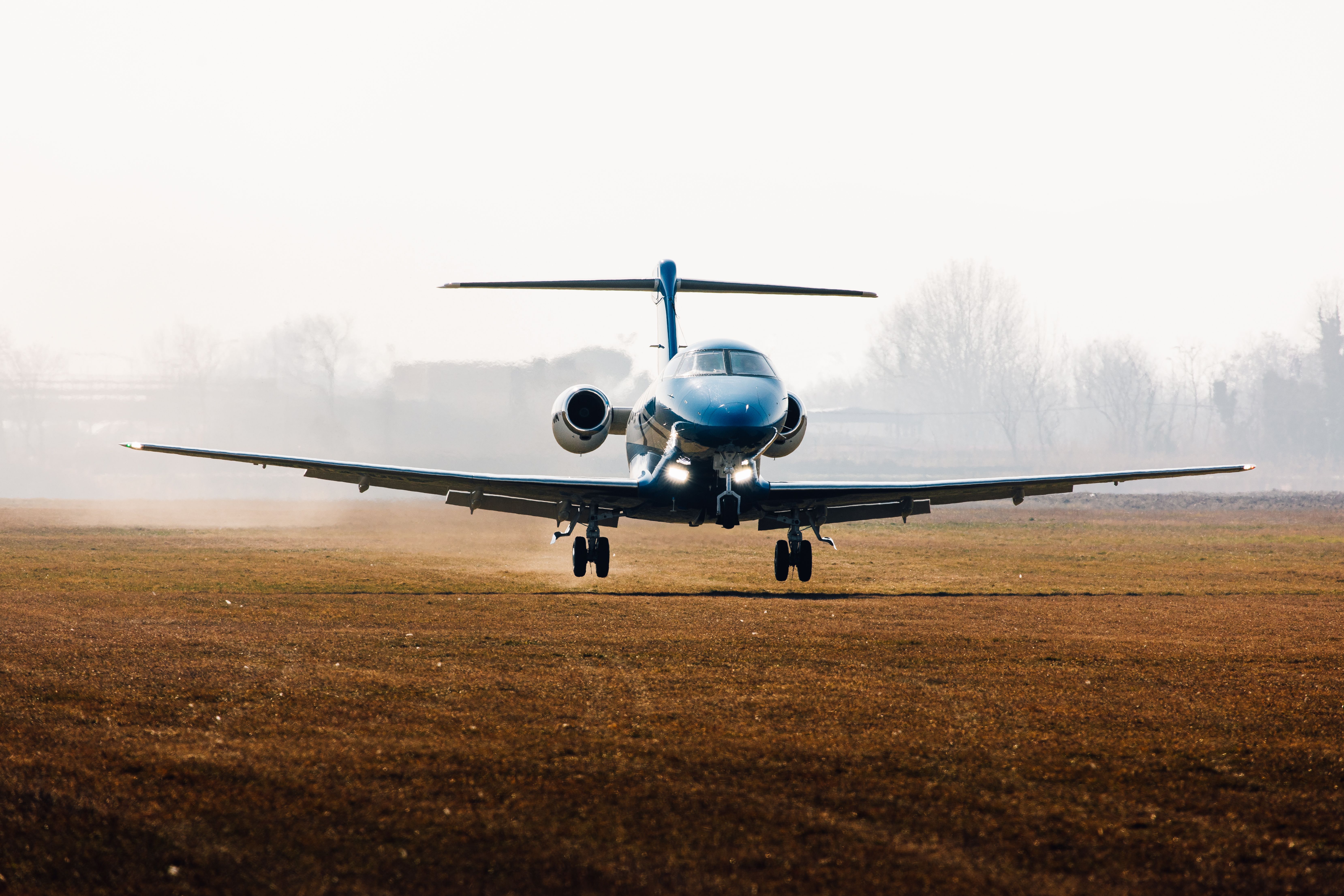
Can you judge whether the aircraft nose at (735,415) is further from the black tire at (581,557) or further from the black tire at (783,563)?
the black tire at (581,557)

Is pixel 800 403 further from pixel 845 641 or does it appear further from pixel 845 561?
pixel 845 561

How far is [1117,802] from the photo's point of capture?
22.9 feet

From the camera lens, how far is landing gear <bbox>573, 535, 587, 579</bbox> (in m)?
24.2

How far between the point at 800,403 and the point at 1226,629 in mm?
9255

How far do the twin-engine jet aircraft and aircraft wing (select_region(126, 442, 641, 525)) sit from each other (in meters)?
0.04

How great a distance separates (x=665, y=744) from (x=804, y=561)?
50.3 feet

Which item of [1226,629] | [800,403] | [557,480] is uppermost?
[800,403]

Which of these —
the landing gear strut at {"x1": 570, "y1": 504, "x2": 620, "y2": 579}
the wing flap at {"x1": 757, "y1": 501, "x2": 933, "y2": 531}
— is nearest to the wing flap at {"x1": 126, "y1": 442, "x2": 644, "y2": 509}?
the landing gear strut at {"x1": 570, "y1": 504, "x2": 620, "y2": 579}

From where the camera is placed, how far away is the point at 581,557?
24250mm

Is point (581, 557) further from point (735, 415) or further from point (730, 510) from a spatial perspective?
point (735, 415)

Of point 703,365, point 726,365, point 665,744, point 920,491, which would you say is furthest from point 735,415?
point 665,744

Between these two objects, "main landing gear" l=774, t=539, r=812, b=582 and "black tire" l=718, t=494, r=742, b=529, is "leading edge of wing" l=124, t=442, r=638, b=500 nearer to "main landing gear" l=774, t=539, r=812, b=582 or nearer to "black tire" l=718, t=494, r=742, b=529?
"black tire" l=718, t=494, r=742, b=529

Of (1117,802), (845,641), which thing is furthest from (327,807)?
(845,641)

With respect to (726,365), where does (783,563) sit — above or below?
below
